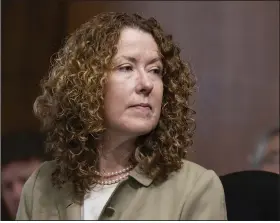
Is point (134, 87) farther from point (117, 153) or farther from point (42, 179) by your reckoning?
point (42, 179)

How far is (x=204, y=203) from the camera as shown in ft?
3.53

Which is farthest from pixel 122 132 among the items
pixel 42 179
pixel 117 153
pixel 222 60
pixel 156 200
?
pixel 222 60

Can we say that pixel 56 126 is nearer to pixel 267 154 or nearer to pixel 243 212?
pixel 243 212

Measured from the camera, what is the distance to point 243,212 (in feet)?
4.33

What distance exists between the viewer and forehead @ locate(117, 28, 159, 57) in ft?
3.67

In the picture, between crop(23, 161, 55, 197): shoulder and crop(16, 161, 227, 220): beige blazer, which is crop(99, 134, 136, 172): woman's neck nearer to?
crop(16, 161, 227, 220): beige blazer

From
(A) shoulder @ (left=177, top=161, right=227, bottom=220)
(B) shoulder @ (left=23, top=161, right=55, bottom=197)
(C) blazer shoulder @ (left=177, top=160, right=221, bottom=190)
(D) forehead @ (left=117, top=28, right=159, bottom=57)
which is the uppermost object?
Result: (D) forehead @ (left=117, top=28, right=159, bottom=57)

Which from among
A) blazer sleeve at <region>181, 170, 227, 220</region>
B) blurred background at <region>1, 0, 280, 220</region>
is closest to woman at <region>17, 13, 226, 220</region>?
blazer sleeve at <region>181, 170, 227, 220</region>

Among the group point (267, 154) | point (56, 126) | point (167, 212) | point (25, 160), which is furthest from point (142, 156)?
point (267, 154)

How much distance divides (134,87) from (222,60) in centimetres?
103

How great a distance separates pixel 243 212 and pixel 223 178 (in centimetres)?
11

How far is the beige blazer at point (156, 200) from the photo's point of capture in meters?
1.08

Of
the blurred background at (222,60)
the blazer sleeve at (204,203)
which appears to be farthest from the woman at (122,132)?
the blurred background at (222,60)

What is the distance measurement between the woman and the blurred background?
2.04 feet
